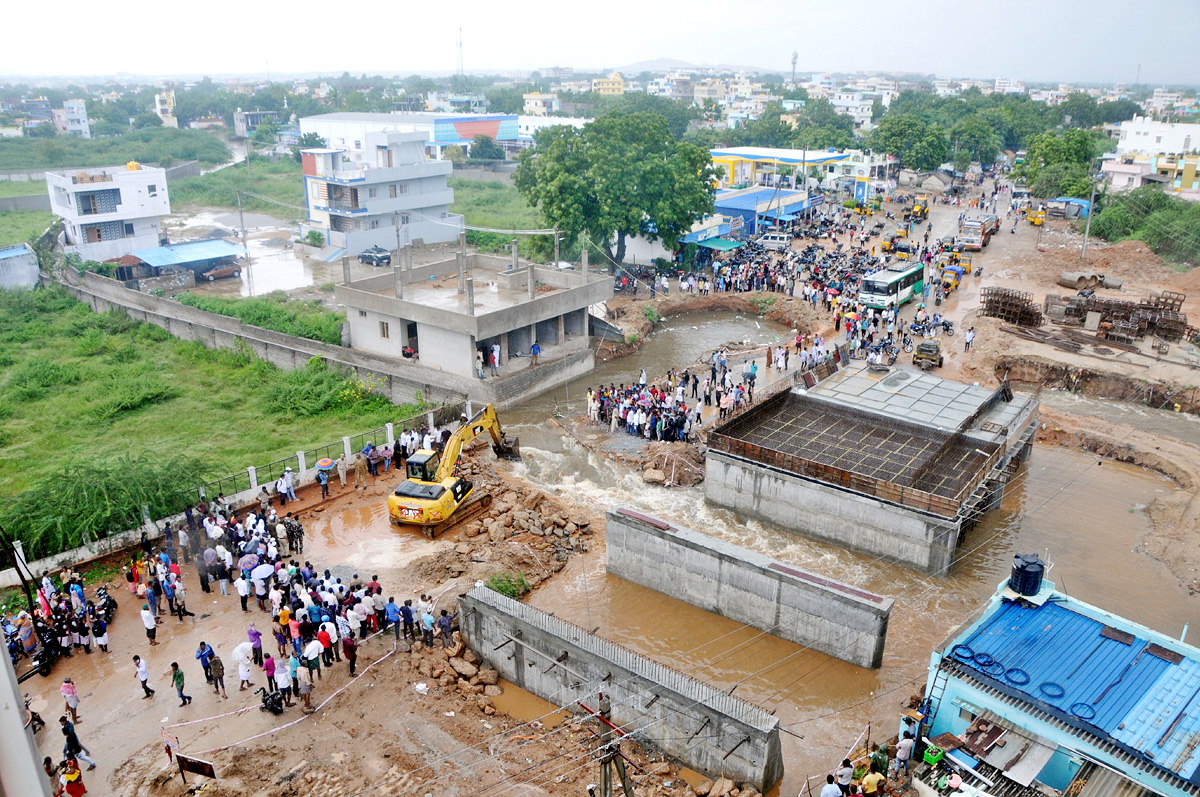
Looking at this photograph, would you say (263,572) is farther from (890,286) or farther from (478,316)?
(890,286)

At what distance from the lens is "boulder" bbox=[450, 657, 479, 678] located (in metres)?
15.7

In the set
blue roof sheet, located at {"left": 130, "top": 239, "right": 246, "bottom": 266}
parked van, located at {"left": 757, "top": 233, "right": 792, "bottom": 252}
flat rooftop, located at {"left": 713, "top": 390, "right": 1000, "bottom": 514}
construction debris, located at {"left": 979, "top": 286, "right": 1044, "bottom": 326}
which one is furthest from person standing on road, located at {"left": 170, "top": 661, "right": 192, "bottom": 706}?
parked van, located at {"left": 757, "top": 233, "right": 792, "bottom": 252}

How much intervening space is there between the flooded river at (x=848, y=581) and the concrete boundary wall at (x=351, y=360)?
9.86 feet

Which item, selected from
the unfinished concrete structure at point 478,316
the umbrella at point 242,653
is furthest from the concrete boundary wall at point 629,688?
the unfinished concrete structure at point 478,316

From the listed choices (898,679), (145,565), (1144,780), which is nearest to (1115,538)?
(898,679)

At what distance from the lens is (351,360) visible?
3100cm

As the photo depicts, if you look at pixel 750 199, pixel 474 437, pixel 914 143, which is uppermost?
pixel 914 143

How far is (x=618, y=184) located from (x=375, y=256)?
649 inches

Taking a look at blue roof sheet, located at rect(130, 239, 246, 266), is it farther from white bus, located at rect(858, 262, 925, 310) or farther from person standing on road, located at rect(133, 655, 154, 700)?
person standing on road, located at rect(133, 655, 154, 700)

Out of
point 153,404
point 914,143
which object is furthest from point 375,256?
point 914,143

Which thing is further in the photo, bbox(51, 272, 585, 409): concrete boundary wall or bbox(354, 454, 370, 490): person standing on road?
bbox(51, 272, 585, 409): concrete boundary wall

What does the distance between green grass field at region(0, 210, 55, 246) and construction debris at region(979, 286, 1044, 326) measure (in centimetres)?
5425

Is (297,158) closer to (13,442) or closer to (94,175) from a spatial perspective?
(94,175)

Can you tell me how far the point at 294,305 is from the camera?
39844 millimetres
